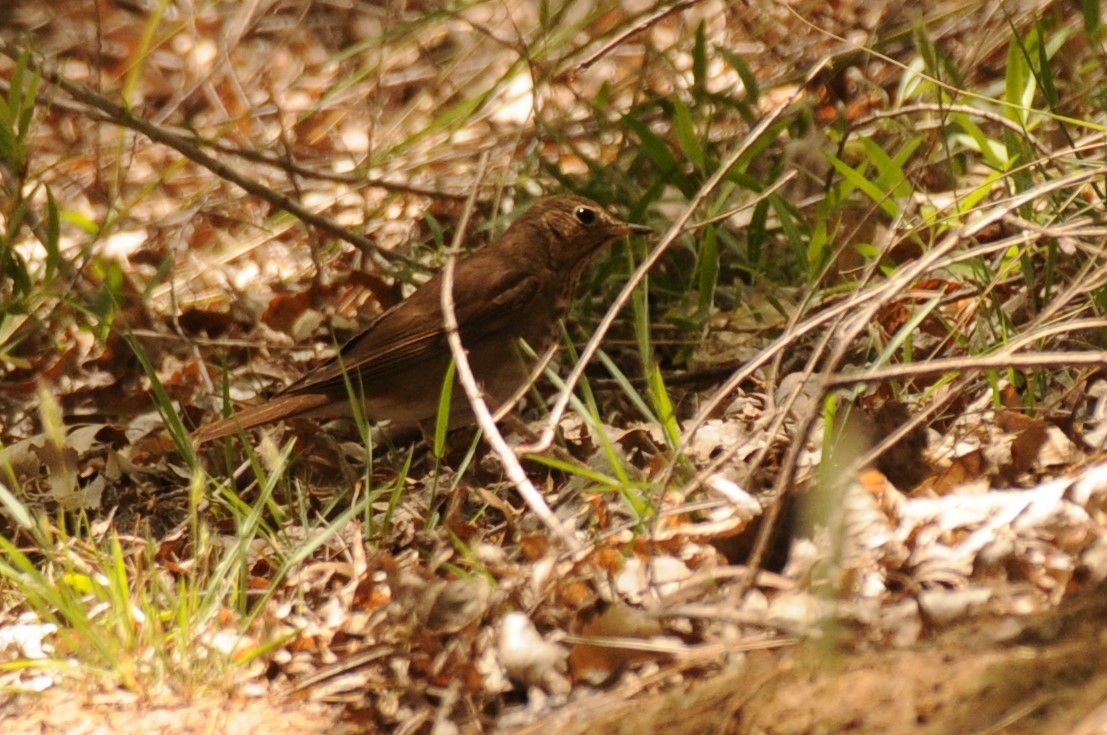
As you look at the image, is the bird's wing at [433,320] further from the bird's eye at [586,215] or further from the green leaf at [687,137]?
the green leaf at [687,137]

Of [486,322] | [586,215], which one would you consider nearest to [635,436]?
[486,322]

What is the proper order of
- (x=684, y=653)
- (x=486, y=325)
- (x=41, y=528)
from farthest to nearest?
(x=486, y=325) < (x=41, y=528) < (x=684, y=653)

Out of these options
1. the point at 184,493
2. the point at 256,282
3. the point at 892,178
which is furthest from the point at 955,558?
the point at 256,282

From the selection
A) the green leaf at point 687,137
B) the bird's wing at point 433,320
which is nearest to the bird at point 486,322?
the bird's wing at point 433,320

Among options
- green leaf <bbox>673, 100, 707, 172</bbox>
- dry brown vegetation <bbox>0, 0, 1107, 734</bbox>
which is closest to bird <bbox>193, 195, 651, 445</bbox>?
dry brown vegetation <bbox>0, 0, 1107, 734</bbox>

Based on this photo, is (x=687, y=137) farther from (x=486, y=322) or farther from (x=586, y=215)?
(x=486, y=322)

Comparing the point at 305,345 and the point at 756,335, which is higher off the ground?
the point at 305,345

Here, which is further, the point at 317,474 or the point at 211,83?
the point at 211,83

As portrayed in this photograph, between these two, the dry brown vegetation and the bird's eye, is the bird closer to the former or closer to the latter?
the bird's eye

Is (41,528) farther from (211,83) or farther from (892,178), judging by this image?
(211,83)
